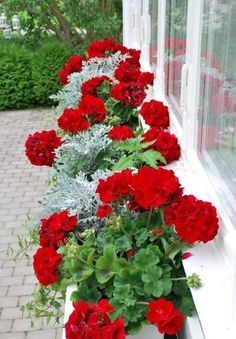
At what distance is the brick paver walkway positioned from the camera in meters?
3.05

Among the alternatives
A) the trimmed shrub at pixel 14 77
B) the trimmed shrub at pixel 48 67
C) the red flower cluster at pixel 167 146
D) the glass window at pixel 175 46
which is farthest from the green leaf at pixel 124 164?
the trimmed shrub at pixel 14 77

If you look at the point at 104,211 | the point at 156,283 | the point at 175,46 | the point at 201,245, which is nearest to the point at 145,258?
the point at 156,283

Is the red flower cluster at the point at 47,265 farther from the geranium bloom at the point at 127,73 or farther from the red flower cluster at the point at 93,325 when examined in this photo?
the geranium bloom at the point at 127,73

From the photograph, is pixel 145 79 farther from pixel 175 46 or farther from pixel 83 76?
pixel 83 76

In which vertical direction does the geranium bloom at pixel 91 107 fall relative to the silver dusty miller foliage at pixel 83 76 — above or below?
above

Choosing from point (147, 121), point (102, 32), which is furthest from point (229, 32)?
point (102, 32)

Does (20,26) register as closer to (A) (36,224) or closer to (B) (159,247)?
(A) (36,224)

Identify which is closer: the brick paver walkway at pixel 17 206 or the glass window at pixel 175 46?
the glass window at pixel 175 46

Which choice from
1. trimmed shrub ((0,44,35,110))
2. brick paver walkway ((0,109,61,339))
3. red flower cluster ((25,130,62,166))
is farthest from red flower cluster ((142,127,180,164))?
trimmed shrub ((0,44,35,110))

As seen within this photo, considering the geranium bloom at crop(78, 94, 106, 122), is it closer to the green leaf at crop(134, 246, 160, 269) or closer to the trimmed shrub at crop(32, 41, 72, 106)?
the green leaf at crop(134, 246, 160, 269)

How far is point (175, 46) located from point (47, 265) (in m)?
1.30

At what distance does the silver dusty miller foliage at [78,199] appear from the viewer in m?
1.96

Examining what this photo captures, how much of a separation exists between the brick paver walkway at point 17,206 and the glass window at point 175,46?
60.1 inches

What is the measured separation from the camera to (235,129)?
4.64ft
